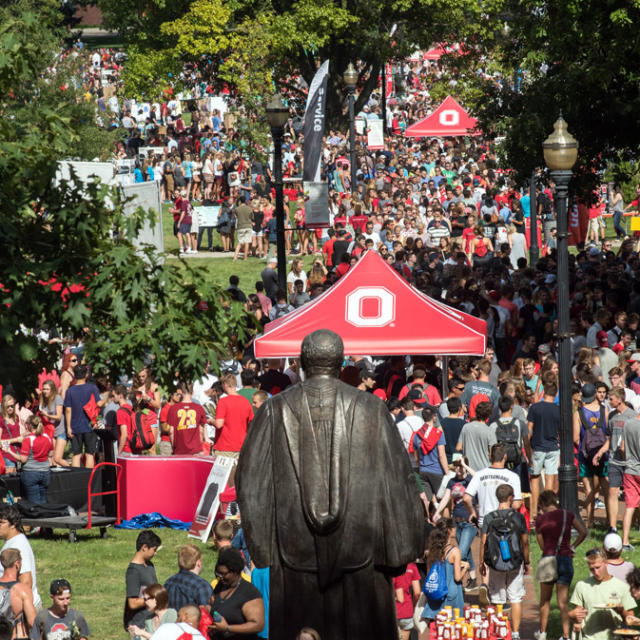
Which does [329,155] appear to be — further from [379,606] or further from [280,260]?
[379,606]

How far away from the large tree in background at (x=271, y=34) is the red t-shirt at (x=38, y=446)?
2828 centimetres

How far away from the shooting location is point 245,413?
16.5 meters

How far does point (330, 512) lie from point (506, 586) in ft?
22.1

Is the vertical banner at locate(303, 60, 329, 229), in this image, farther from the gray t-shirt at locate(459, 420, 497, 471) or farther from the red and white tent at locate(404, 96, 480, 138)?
the red and white tent at locate(404, 96, 480, 138)

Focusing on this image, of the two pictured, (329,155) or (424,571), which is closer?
(424,571)

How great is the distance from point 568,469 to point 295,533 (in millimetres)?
8747

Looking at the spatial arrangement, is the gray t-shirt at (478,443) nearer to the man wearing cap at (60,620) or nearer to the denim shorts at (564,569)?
the denim shorts at (564,569)

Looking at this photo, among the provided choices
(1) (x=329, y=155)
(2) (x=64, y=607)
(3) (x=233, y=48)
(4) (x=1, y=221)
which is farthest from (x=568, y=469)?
(3) (x=233, y=48)

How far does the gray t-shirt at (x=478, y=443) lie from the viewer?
1484cm

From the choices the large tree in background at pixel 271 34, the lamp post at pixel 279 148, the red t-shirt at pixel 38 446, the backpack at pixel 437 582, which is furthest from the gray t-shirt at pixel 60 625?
the large tree in background at pixel 271 34

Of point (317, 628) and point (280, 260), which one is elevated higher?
point (280, 260)

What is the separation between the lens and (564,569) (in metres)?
12.4

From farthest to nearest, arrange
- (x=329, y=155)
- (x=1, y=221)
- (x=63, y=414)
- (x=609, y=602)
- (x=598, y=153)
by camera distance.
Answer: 1. (x=329, y=155)
2. (x=598, y=153)
3. (x=63, y=414)
4. (x=609, y=602)
5. (x=1, y=221)

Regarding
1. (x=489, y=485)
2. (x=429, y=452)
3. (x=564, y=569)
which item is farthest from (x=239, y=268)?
(x=564, y=569)
